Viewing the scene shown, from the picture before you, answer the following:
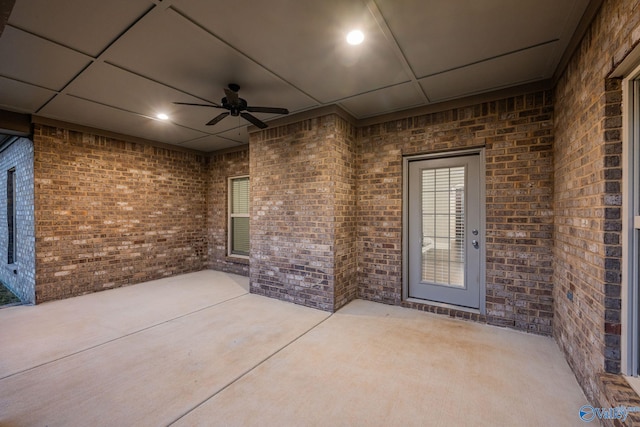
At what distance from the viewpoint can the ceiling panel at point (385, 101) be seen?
10.2ft

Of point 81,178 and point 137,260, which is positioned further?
point 137,260

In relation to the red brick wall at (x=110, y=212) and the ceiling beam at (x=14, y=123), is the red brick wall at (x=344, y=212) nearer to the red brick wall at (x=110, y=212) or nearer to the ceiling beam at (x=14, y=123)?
the red brick wall at (x=110, y=212)

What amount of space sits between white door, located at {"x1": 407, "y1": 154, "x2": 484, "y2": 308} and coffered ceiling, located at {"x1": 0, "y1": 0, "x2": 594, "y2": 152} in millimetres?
925

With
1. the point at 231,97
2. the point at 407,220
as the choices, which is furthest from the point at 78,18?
the point at 407,220

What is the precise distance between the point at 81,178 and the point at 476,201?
19.8ft

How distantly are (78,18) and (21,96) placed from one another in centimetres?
221

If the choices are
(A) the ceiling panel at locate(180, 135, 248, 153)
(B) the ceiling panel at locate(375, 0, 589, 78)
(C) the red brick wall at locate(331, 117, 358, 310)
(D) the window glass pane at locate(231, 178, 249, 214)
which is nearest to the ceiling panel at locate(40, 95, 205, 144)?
(A) the ceiling panel at locate(180, 135, 248, 153)

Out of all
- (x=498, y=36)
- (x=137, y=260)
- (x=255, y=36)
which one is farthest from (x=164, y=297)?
(x=498, y=36)

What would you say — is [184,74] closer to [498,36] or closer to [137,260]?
[498,36]

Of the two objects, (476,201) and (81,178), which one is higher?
(81,178)

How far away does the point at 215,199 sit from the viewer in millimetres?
6238

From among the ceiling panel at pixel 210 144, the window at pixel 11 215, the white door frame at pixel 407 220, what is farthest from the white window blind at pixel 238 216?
the window at pixel 11 215

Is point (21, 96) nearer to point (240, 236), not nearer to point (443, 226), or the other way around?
point (240, 236)

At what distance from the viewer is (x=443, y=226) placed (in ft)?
11.7
